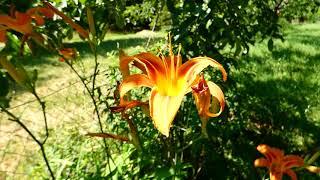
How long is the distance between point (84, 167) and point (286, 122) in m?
2.06

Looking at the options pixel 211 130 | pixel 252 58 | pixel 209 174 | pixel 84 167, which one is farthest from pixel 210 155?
pixel 252 58

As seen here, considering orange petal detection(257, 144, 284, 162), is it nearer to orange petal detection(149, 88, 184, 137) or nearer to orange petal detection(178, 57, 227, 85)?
orange petal detection(178, 57, 227, 85)

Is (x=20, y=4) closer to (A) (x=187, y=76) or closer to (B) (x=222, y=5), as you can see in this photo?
(A) (x=187, y=76)

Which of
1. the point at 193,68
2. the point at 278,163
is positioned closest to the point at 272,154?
the point at 278,163

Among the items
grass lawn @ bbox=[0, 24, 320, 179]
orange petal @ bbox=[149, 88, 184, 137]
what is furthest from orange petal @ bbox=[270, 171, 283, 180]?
grass lawn @ bbox=[0, 24, 320, 179]

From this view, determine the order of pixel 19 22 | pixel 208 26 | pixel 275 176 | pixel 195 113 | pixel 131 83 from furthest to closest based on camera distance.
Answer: pixel 195 113
pixel 208 26
pixel 275 176
pixel 19 22
pixel 131 83

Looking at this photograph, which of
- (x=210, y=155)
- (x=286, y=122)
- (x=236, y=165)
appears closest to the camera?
(x=210, y=155)

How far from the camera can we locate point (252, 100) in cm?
408

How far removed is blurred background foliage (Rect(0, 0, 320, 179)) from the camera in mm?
2189

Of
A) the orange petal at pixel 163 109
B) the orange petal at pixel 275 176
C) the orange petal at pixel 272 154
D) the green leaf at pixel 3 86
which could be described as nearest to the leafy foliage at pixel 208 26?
the orange petal at pixel 272 154

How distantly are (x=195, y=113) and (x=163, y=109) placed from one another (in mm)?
1799

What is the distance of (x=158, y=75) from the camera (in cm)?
122

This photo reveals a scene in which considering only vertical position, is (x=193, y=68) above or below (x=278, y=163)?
above

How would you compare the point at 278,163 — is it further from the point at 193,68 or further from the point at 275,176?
the point at 193,68
